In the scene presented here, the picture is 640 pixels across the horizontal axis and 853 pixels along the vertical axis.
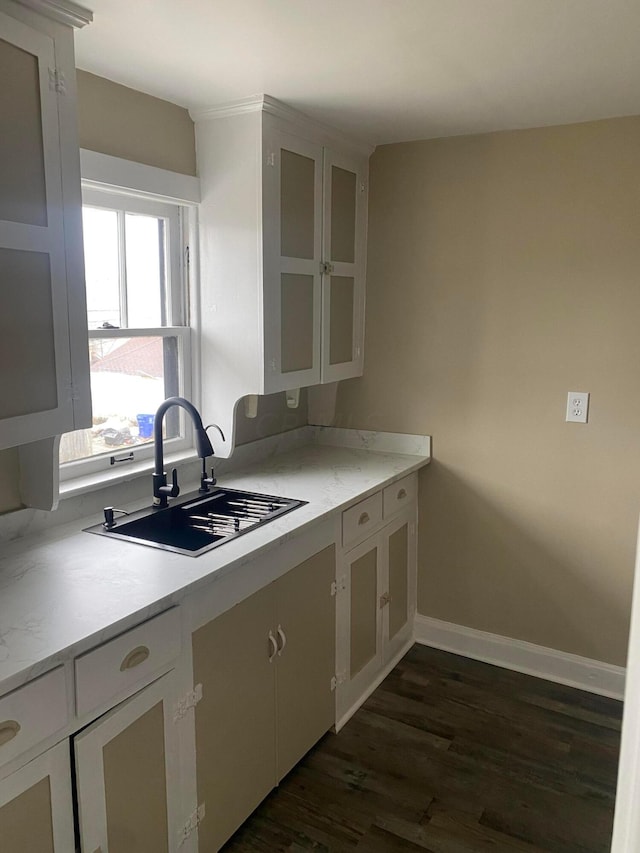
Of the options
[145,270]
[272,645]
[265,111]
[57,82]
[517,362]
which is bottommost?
[272,645]

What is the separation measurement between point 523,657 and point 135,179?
254 cm

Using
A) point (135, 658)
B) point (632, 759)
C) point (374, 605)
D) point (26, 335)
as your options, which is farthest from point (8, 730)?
point (374, 605)

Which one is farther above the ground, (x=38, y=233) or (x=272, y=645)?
(x=38, y=233)

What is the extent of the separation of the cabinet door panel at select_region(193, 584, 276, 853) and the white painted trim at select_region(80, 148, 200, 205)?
139cm

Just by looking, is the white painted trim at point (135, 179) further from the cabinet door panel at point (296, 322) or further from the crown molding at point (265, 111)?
the cabinet door panel at point (296, 322)

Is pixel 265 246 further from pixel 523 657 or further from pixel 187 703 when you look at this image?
pixel 523 657

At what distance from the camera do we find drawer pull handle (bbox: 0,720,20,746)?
1322mm

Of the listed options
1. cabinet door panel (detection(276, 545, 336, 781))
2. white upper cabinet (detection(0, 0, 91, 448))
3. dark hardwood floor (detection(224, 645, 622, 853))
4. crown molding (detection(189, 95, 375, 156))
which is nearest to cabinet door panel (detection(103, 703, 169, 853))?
dark hardwood floor (detection(224, 645, 622, 853))

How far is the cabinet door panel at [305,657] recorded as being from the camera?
2250 mm

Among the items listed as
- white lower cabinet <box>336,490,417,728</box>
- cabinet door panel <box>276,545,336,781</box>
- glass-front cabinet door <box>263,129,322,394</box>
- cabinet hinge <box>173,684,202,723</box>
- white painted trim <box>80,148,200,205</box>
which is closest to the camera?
cabinet hinge <box>173,684,202,723</box>

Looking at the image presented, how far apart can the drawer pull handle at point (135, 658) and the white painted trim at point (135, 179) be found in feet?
4.63

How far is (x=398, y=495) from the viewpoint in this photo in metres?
2.99

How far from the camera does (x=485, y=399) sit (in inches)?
119

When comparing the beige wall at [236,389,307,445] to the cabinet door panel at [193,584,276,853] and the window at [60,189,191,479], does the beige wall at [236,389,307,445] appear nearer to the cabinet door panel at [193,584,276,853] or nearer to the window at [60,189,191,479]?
the window at [60,189,191,479]
